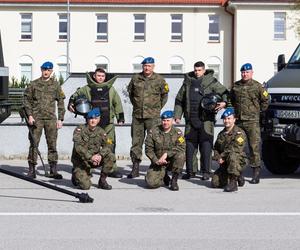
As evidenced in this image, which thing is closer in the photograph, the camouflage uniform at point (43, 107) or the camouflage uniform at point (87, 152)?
the camouflage uniform at point (87, 152)

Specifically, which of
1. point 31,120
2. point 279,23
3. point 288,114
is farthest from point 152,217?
point 279,23

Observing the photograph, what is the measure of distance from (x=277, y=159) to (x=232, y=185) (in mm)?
1991

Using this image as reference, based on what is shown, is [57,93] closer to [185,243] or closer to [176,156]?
[176,156]

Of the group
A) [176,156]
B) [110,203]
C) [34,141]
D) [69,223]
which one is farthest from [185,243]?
[34,141]

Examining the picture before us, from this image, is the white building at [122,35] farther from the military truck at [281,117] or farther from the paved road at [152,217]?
the paved road at [152,217]

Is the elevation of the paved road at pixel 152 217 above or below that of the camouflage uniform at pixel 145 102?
below

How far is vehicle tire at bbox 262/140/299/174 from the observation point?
11828 mm

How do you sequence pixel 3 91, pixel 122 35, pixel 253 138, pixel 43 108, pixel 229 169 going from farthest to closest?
pixel 122 35 < pixel 43 108 < pixel 253 138 < pixel 229 169 < pixel 3 91

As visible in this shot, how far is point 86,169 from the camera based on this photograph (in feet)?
34.3

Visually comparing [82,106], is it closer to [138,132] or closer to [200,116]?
[138,132]

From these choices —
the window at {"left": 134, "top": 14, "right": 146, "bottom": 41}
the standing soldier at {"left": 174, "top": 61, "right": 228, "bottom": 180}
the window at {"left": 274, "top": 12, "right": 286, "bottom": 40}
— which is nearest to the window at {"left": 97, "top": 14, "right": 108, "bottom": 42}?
the window at {"left": 134, "top": 14, "right": 146, "bottom": 41}

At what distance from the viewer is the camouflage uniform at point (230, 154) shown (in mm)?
10133

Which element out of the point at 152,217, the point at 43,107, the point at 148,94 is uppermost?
the point at 148,94

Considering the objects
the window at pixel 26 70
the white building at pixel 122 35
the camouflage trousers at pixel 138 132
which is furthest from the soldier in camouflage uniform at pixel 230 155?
the window at pixel 26 70
